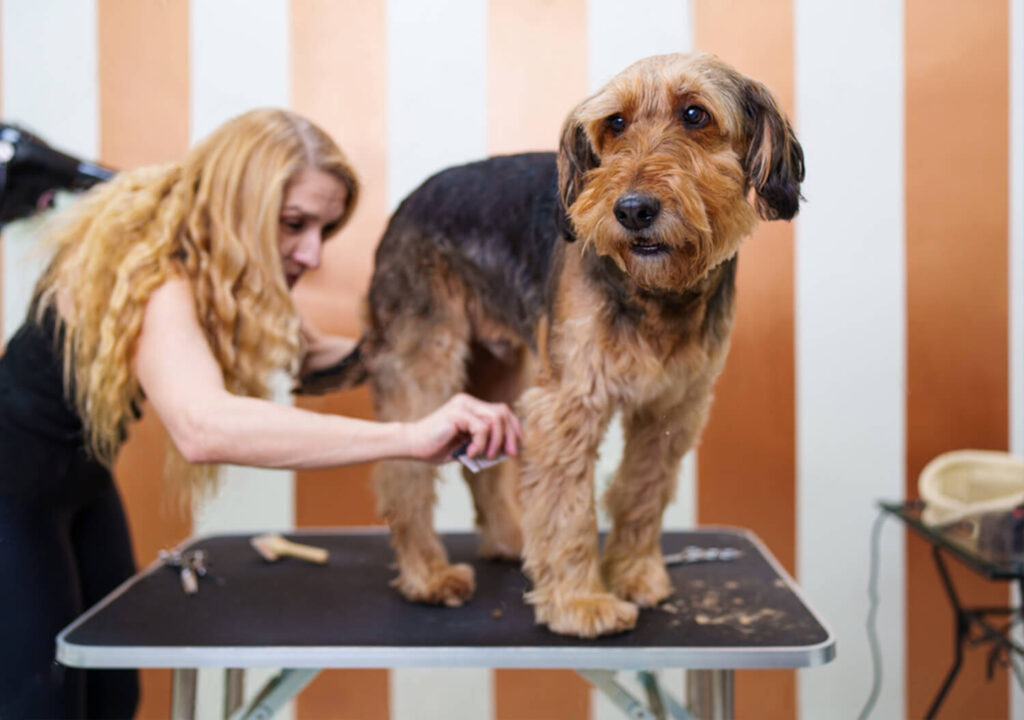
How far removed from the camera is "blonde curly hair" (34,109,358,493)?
1340 mm

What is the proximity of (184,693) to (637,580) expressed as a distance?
77 cm

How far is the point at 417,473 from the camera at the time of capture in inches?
61.0

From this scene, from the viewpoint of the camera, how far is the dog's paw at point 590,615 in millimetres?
1297

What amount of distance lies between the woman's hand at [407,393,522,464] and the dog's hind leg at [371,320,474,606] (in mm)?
249

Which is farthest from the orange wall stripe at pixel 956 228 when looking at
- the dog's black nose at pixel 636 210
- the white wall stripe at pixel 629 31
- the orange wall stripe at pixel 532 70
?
the dog's black nose at pixel 636 210

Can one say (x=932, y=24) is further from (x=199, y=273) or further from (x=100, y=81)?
(x=100, y=81)

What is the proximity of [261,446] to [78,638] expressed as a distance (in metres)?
0.44

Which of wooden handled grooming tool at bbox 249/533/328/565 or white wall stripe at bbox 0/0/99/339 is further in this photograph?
wooden handled grooming tool at bbox 249/533/328/565

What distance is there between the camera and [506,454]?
4.13 ft

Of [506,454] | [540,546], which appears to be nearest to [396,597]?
[540,546]

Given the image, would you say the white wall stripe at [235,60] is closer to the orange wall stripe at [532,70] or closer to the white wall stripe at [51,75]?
the white wall stripe at [51,75]

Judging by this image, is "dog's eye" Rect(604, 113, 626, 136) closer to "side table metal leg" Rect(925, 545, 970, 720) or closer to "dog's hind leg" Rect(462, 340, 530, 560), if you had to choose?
"dog's hind leg" Rect(462, 340, 530, 560)

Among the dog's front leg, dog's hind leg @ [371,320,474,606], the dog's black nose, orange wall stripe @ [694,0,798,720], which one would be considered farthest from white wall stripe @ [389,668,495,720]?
the dog's black nose

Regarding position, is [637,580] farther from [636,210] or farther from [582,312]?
[636,210]
